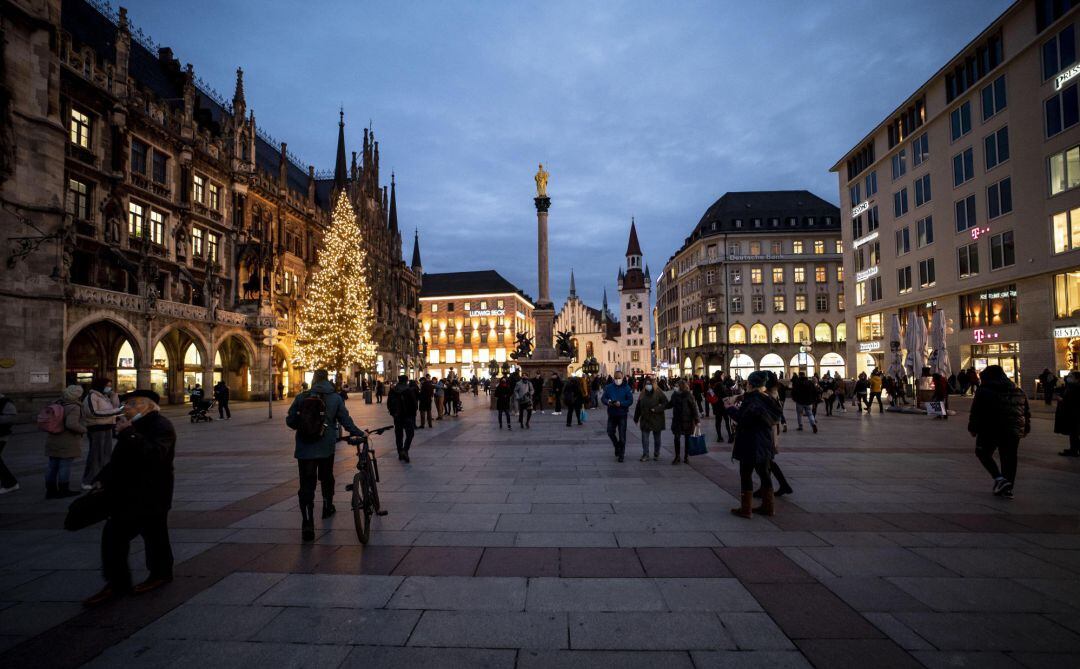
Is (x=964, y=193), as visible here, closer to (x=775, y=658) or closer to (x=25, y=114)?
(x=775, y=658)

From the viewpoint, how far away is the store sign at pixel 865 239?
44.5 meters

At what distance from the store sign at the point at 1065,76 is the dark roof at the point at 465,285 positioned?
83.0 meters

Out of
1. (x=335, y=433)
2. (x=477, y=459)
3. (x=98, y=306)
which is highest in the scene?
(x=98, y=306)

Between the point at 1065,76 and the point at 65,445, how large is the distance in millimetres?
39243

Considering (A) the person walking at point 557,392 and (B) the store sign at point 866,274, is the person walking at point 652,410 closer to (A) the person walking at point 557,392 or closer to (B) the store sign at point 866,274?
(A) the person walking at point 557,392

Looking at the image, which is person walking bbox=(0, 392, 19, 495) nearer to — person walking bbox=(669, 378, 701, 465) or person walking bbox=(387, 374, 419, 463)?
person walking bbox=(387, 374, 419, 463)

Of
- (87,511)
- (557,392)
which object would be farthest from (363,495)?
(557,392)

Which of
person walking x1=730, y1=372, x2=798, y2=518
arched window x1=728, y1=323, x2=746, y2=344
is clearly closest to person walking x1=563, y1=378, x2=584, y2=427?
person walking x1=730, y1=372, x2=798, y2=518

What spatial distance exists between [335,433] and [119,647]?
131 inches

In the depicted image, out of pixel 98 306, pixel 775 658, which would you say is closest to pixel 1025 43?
pixel 775 658

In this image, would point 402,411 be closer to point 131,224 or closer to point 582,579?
point 582,579

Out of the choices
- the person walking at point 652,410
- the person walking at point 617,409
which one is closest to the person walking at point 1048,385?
the person walking at point 652,410

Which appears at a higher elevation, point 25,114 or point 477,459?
point 25,114

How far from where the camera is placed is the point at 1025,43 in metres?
29.0
